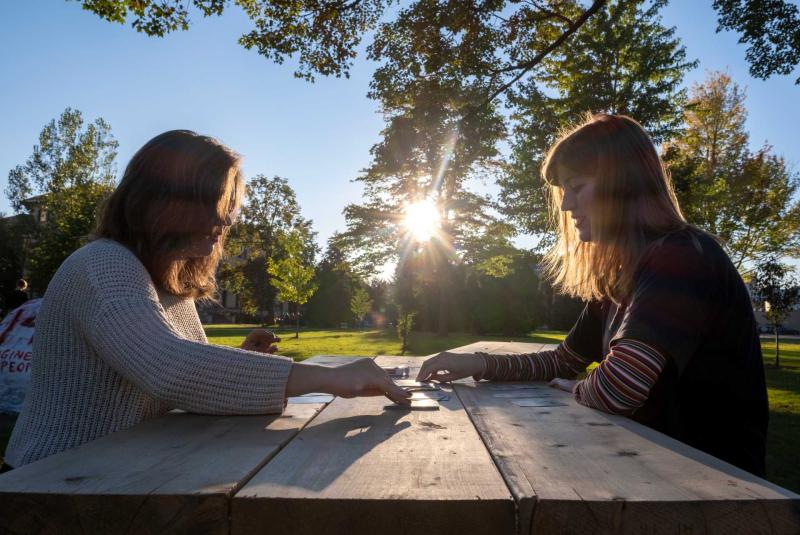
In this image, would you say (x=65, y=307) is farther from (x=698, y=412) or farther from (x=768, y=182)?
(x=768, y=182)

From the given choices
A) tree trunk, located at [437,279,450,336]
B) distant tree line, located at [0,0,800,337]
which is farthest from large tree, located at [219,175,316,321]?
tree trunk, located at [437,279,450,336]

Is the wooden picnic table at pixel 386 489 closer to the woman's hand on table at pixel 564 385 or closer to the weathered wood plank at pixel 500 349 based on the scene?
the woman's hand on table at pixel 564 385

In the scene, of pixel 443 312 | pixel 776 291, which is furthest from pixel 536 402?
pixel 443 312

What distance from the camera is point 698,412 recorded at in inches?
71.6

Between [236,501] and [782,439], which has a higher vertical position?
[236,501]

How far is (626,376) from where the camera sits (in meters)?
1.69

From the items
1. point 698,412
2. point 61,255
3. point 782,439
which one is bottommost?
point 782,439

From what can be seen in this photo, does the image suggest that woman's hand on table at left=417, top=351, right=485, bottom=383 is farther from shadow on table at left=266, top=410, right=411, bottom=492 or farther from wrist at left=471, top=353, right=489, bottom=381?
shadow on table at left=266, top=410, right=411, bottom=492

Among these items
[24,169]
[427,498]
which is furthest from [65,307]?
[24,169]

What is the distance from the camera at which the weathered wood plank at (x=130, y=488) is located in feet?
2.74

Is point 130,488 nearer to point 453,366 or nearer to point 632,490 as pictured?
point 632,490

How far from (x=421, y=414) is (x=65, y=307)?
1.11m

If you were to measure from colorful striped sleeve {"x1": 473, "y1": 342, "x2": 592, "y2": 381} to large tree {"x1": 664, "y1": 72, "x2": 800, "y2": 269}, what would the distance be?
52.7 ft

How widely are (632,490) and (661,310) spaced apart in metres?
0.95
